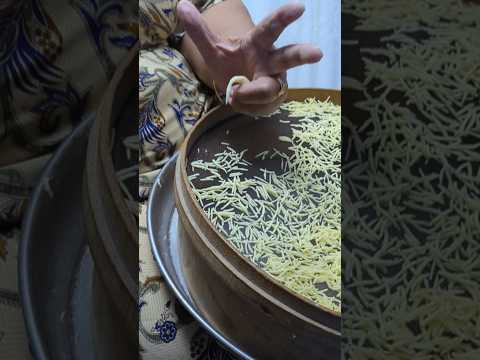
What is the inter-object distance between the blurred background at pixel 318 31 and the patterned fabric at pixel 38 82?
0.17 m

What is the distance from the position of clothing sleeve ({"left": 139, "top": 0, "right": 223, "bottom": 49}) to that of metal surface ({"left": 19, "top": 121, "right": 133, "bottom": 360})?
0.73ft

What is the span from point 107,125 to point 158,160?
0.74ft

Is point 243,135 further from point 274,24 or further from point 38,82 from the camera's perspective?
point 38,82

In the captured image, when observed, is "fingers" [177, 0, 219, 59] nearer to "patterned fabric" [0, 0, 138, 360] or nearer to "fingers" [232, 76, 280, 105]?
"fingers" [232, 76, 280, 105]

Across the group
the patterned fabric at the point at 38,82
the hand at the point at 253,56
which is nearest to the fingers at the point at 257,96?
the hand at the point at 253,56

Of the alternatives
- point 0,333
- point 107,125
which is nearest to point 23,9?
point 107,125

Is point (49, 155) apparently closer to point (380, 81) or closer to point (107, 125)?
point (107, 125)

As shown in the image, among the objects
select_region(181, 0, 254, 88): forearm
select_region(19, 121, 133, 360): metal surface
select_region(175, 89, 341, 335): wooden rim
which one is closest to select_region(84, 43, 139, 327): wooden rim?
select_region(19, 121, 133, 360): metal surface

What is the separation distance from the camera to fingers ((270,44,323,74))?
42 centimetres

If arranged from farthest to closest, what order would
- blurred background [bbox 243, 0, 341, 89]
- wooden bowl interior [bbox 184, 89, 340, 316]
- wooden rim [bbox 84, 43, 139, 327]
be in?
wooden bowl interior [bbox 184, 89, 340, 316], blurred background [bbox 243, 0, 341, 89], wooden rim [bbox 84, 43, 139, 327]

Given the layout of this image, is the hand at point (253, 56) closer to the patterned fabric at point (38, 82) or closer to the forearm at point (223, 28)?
the forearm at point (223, 28)

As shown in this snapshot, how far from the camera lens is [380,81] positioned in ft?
0.81

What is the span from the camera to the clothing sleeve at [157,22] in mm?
490

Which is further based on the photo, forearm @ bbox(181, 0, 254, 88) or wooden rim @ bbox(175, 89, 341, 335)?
forearm @ bbox(181, 0, 254, 88)
